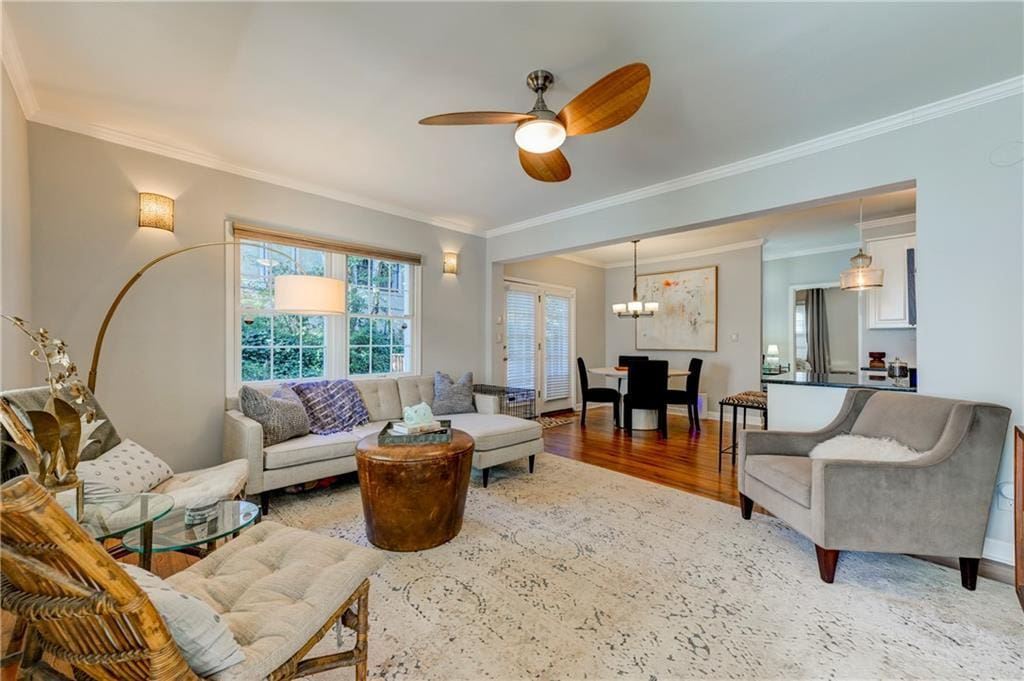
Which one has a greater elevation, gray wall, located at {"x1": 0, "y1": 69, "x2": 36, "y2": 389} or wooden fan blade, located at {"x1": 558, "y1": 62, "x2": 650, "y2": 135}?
wooden fan blade, located at {"x1": 558, "y1": 62, "x2": 650, "y2": 135}

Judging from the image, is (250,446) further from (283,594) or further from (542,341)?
(542,341)

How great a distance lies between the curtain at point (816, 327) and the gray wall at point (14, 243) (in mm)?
8566

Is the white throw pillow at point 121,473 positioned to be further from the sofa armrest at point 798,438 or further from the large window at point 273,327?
the sofa armrest at point 798,438

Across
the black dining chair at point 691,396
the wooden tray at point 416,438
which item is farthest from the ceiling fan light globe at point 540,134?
→ the black dining chair at point 691,396

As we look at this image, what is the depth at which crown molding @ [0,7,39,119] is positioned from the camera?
73.3 inches

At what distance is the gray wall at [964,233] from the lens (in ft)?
7.12

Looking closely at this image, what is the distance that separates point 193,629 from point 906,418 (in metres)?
3.24

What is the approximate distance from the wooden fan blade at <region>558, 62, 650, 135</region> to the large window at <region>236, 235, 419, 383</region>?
7.83 ft

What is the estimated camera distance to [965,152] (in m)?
2.31

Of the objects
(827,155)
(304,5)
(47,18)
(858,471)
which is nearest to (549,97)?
(304,5)

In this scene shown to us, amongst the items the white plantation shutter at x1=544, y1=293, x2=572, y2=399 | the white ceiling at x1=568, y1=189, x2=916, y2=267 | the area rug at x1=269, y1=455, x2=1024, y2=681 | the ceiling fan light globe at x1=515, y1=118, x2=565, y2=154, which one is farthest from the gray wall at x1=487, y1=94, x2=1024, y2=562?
the white plantation shutter at x1=544, y1=293, x2=572, y2=399

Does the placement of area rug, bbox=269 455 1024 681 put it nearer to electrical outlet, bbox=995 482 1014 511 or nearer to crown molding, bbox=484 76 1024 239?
electrical outlet, bbox=995 482 1014 511

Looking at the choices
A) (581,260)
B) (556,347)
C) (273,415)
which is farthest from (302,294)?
(581,260)

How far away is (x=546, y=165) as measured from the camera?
8.15ft
